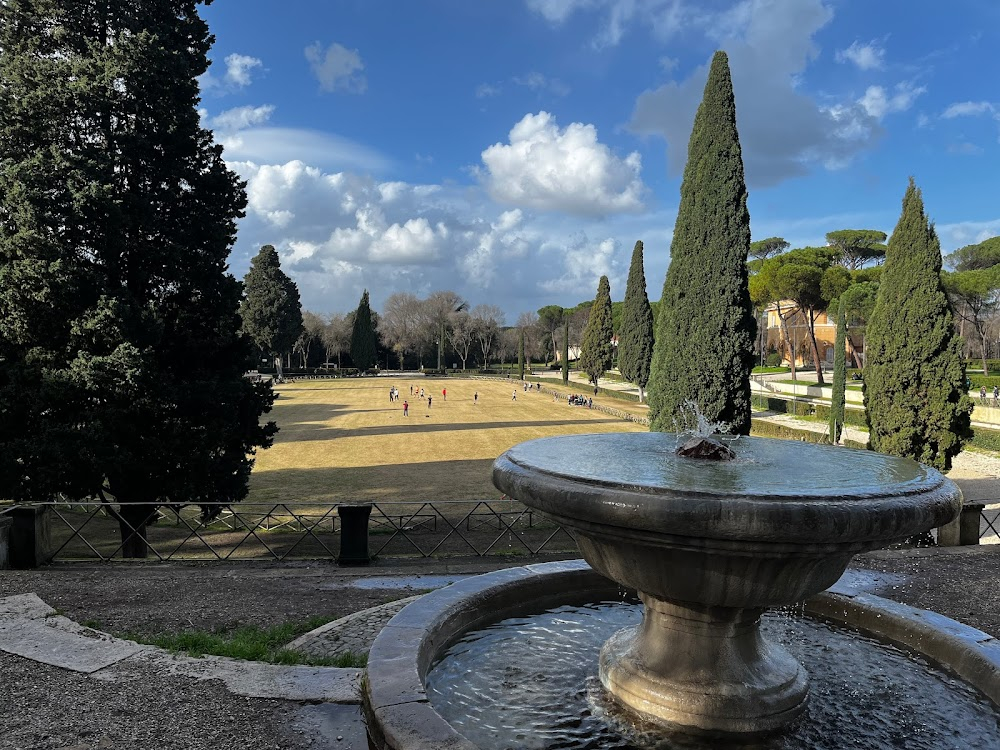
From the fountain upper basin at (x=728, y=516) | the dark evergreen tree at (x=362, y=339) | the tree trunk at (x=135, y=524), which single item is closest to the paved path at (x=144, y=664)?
the fountain upper basin at (x=728, y=516)

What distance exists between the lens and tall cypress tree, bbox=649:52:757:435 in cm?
1573

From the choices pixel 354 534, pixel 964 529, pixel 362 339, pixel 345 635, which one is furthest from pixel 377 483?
pixel 362 339

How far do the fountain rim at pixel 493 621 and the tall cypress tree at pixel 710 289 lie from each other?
8941mm

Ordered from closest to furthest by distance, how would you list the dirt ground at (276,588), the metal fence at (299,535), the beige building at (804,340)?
the dirt ground at (276,588) → the metal fence at (299,535) → the beige building at (804,340)

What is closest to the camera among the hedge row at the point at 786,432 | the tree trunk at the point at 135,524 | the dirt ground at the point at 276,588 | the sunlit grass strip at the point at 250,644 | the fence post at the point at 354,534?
the sunlit grass strip at the point at 250,644

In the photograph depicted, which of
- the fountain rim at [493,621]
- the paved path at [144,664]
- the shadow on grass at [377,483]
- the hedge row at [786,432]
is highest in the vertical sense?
the fountain rim at [493,621]

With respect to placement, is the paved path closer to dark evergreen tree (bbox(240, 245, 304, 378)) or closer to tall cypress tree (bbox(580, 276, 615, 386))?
tall cypress tree (bbox(580, 276, 615, 386))

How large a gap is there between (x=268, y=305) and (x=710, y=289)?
162 ft

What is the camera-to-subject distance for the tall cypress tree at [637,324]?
44156mm

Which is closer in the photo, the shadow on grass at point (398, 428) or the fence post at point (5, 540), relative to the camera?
the fence post at point (5, 540)

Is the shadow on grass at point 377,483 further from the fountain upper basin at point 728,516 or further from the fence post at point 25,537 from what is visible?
the fountain upper basin at point 728,516

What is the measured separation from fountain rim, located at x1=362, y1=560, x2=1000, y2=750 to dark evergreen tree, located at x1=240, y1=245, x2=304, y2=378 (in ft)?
181

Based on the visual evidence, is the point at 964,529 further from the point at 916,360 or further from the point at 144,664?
the point at 144,664

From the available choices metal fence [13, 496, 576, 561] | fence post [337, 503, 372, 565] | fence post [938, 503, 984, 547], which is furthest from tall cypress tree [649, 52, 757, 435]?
fence post [337, 503, 372, 565]
